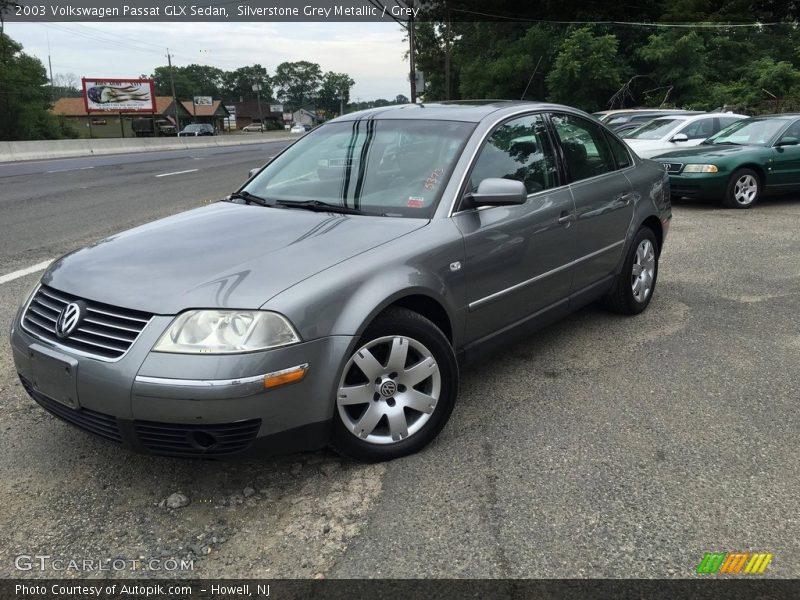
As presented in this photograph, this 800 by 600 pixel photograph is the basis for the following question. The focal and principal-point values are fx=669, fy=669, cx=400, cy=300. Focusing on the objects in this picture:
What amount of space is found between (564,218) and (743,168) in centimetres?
766

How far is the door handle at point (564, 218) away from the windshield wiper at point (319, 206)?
1295 mm

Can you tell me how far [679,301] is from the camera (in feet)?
18.4

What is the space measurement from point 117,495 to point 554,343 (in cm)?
295

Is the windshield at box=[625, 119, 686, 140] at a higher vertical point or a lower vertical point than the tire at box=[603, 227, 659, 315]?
higher

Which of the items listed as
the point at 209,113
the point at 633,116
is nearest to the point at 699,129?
the point at 633,116

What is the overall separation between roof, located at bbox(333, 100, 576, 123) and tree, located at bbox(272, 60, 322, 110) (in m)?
156

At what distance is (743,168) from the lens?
1023 centimetres

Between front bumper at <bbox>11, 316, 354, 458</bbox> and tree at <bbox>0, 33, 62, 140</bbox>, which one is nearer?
front bumper at <bbox>11, 316, 354, 458</bbox>

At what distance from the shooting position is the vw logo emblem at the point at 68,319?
2.70 meters

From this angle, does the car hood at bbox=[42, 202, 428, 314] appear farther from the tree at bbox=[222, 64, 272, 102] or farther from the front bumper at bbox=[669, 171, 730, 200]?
the tree at bbox=[222, 64, 272, 102]

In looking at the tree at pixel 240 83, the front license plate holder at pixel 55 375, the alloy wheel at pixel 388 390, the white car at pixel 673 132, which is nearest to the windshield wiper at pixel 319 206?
the alloy wheel at pixel 388 390

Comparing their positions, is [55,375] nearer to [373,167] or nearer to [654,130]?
[373,167]

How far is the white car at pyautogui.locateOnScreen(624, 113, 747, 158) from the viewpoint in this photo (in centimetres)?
1270

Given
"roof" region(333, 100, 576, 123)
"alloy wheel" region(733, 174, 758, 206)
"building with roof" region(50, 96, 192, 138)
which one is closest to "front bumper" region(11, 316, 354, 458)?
"roof" region(333, 100, 576, 123)
